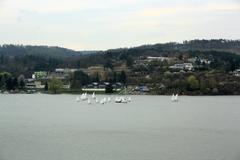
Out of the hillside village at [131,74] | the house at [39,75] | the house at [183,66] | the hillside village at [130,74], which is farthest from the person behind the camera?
the house at [39,75]

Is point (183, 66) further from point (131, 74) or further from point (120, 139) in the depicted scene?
point (120, 139)

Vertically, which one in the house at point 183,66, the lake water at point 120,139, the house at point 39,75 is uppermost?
the house at point 183,66

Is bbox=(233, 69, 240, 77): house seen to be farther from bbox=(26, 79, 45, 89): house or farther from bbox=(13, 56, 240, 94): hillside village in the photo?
bbox=(26, 79, 45, 89): house

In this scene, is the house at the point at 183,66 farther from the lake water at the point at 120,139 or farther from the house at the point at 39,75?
the lake water at the point at 120,139

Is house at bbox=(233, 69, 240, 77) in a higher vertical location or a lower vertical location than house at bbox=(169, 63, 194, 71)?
lower

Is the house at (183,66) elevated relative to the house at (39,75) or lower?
elevated

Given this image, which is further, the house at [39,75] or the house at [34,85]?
the house at [39,75]

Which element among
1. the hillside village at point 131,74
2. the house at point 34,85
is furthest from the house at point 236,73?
the house at point 34,85

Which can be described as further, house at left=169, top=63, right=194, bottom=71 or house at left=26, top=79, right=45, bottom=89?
house at left=26, top=79, right=45, bottom=89

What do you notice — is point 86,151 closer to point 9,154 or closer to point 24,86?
point 9,154

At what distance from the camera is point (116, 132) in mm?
49531

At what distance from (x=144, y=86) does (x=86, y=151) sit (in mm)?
108363

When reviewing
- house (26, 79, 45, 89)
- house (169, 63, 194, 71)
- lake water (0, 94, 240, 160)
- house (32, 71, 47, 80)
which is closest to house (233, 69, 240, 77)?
house (169, 63, 194, 71)

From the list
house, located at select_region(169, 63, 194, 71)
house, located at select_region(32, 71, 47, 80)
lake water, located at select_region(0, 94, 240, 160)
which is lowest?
lake water, located at select_region(0, 94, 240, 160)
